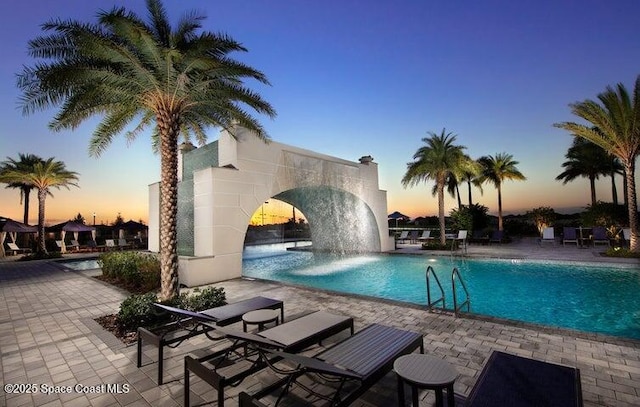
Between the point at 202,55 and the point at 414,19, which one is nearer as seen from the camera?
the point at 202,55

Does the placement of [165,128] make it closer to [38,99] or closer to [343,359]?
[38,99]

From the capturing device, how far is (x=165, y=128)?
7.07 metres

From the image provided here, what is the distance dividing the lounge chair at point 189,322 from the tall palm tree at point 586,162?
33.3 metres

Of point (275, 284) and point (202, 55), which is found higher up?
point (202, 55)

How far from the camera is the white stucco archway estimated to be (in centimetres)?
1010

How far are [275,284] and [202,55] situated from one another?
6675 millimetres

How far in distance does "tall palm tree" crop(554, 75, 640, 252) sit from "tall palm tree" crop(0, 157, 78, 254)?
32.4m

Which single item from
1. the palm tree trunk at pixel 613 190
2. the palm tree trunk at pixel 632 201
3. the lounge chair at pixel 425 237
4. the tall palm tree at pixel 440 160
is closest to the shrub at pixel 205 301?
the tall palm tree at pixel 440 160

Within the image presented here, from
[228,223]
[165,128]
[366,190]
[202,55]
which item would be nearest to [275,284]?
[228,223]

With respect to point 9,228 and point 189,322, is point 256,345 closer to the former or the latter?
point 189,322

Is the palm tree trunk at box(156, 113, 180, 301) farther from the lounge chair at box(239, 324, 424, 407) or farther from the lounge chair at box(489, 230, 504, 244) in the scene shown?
the lounge chair at box(489, 230, 504, 244)

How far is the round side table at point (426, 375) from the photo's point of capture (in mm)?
2133

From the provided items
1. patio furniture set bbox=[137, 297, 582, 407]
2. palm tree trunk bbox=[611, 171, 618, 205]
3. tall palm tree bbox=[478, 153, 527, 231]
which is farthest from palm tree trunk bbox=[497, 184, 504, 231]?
patio furniture set bbox=[137, 297, 582, 407]

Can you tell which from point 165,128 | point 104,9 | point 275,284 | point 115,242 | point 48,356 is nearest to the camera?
point 48,356
